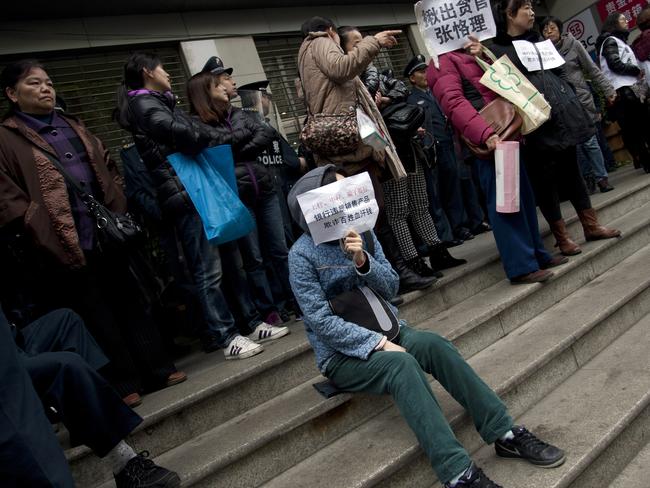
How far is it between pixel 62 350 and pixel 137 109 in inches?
62.2

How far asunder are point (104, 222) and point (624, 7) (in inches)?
420

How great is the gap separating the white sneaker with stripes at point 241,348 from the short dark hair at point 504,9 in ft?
9.73

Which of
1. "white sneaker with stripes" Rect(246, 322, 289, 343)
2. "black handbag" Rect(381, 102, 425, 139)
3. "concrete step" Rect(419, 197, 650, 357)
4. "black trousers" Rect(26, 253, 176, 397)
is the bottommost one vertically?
"concrete step" Rect(419, 197, 650, 357)

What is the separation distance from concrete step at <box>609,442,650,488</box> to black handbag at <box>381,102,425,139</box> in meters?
2.50

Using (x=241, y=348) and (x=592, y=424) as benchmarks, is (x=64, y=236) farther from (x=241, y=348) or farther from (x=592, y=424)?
(x=592, y=424)

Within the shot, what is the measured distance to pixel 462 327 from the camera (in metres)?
3.59

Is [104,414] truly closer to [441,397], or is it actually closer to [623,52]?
[441,397]

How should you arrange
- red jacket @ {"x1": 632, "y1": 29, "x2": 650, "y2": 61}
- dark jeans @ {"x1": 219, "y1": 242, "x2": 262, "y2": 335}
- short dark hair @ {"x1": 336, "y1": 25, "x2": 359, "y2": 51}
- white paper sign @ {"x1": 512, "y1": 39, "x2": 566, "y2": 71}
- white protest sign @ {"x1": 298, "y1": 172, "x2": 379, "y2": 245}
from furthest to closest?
red jacket @ {"x1": 632, "y1": 29, "x2": 650, "y2": 61}, white paper sign @ {"x1": 512, "y1": 39, "x2": 566, "y2": 71}, short dark hair @ {"x1": 336, "y1": 25, "x2": 359, "y2": 51}, dark jeans @ {"x1": 219, "y1": 242, "x2": 262, "y2": 335}, white protest sign @ {"x1": 298, "y1": 172, "x2": 379, "y2": 245}

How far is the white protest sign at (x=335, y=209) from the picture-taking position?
278cm

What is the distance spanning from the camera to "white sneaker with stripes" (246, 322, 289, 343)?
12.8 ft

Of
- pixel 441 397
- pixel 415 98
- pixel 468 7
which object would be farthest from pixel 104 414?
pixel 415 98

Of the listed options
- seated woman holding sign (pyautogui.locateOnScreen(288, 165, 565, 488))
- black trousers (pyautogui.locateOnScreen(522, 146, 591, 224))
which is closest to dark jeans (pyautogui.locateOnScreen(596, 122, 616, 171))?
black trousers (pyautogui.locateOnScreen(522, 146, 591, 224))

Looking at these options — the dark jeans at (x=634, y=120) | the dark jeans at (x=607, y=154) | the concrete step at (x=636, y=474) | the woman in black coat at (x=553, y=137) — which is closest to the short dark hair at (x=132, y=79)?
the woman in black coat at (x=553, y=137)

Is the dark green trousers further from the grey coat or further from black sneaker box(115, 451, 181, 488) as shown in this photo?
the grey coat
